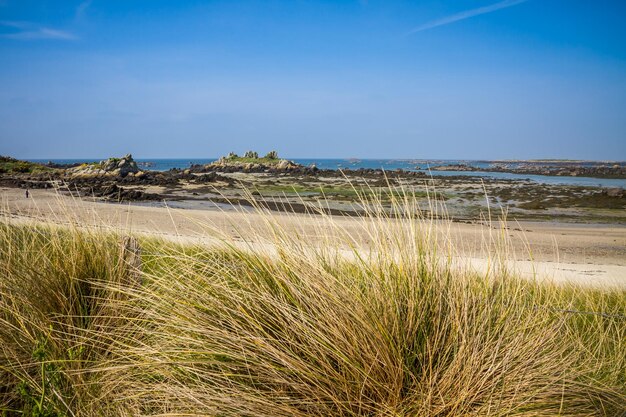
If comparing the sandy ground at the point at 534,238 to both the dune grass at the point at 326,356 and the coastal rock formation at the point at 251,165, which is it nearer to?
the dune grass at the point at 326,356

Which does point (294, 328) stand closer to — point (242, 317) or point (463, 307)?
point (242, 317)

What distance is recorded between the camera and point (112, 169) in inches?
1687

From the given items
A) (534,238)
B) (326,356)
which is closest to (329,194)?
A: (534,238)

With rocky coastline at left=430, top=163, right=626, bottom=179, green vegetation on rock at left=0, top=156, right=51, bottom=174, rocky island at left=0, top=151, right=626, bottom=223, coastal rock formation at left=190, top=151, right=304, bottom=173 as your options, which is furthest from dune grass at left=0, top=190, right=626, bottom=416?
coastal rock formation at left=190, top=151, right=304, bottom=173

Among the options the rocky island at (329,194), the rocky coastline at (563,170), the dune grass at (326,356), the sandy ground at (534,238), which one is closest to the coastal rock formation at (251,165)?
the rocky island at (329,194)

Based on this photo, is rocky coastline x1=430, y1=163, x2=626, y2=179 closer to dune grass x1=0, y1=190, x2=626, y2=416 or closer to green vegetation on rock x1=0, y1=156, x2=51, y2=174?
green vegetation on rock x1=0, y1=156, x2=51, y2=174

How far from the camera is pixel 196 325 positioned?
6.82ft

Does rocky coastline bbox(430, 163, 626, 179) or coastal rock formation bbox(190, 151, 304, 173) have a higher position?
coastal rock formation bbox(190, 151, 304, 173)

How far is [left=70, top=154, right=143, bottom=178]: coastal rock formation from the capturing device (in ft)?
135

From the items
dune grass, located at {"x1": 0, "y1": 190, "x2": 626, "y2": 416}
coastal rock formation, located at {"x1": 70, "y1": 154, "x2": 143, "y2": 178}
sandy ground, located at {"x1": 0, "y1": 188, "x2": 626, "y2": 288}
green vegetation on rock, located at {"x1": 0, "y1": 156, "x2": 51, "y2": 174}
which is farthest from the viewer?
green vegetation on rock, located at {"x1": 0, "y1": 156, "x2": 51, "y2": 174}

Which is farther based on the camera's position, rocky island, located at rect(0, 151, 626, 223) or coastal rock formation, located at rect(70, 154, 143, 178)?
coastal rock formation, located at rect(70, 154, 143, 178)

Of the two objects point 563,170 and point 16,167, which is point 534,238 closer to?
point 16,167

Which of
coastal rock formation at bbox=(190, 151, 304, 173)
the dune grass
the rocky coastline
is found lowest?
the dune grass

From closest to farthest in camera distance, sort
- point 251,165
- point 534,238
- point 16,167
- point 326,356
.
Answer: point 326,356
point 534,238
point 16,167
point 251,165
